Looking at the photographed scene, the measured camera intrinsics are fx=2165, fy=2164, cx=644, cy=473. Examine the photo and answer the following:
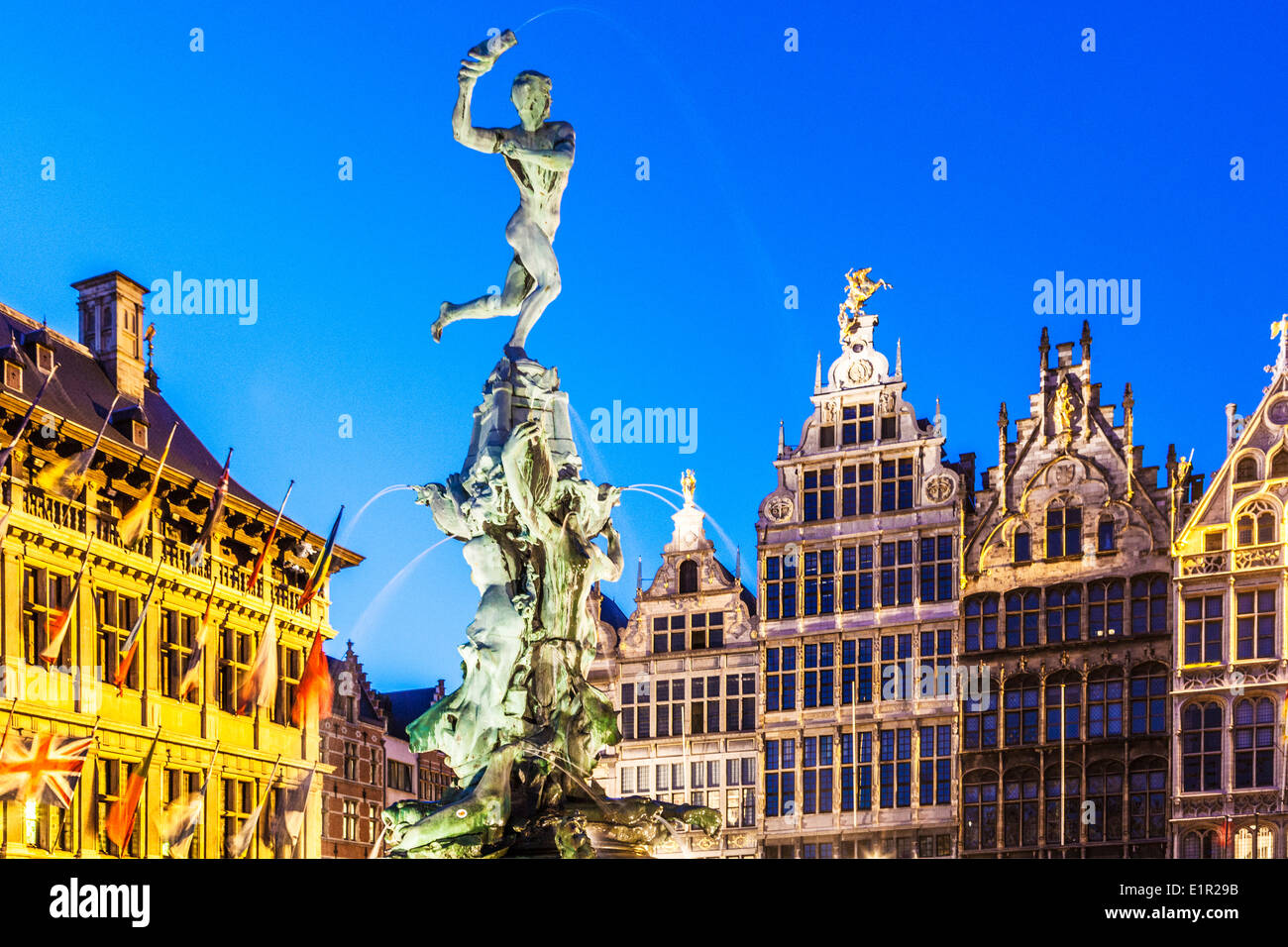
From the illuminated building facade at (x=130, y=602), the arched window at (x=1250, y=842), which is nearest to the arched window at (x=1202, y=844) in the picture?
the arched window at (x=1250, y=842)

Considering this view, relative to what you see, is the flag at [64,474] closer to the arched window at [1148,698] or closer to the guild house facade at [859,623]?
the guild house facade at [859,623]

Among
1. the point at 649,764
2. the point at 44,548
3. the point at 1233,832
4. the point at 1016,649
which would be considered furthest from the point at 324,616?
the point at 1233,832

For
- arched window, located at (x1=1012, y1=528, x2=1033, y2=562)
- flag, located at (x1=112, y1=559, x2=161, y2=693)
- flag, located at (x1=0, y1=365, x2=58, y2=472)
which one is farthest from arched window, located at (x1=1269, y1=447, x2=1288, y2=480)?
flag, located at (x1=0, y1=365, x2=58, y2=472)

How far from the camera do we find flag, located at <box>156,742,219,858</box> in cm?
4409

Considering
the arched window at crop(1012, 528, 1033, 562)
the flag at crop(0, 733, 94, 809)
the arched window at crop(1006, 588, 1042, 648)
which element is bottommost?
the flag at crop(0, 733, 94, 809)

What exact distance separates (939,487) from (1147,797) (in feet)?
30.4

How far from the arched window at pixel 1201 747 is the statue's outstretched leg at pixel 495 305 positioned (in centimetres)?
3146

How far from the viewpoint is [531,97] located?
21.2 metres

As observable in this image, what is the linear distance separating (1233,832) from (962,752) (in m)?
6.75

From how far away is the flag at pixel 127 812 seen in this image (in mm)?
39750

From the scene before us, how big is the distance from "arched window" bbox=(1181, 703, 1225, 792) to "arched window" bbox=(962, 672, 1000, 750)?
4697 mm

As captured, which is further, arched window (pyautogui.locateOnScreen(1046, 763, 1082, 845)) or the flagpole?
arched window (pyautogui.locateOnScreen(1046, 763, 1082, 845))

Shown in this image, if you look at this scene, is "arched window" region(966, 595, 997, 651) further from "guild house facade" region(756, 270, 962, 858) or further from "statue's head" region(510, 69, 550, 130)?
"statue's head" region(510, 69, 550, 130)
